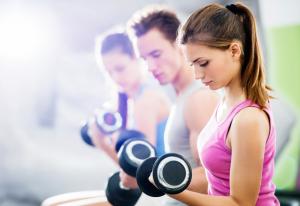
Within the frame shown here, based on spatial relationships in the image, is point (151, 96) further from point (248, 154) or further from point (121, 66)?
point (248, 154)

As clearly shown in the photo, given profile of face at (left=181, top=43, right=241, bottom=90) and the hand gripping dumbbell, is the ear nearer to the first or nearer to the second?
profile of face at (left=181, top=43, right=241, bottom=90)

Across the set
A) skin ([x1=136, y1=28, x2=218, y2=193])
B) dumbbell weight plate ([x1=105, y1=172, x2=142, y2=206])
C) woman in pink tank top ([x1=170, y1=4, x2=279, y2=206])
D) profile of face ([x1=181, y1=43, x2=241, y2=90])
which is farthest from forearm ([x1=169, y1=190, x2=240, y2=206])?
dumbbell weight plate ([x1=105, y1=172, x2=142, y2=206])

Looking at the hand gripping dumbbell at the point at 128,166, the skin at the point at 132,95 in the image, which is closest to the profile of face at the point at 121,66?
the skin at the point at 132,95

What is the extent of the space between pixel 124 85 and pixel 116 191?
1.69 feet

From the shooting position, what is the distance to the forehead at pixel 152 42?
78.7 inches

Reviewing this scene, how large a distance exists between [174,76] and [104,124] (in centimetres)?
41

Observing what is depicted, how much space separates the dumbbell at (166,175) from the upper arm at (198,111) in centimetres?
62

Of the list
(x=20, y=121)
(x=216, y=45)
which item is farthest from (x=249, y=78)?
(x=20, y=121)

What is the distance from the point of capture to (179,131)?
192cm

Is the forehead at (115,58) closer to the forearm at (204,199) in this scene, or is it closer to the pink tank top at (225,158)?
the pink tank top at (225,158)

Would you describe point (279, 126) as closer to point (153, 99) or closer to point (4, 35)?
point (153, 99)

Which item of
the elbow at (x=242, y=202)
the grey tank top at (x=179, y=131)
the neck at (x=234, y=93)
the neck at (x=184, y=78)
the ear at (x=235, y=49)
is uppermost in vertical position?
the ear at (x=235, y=49)

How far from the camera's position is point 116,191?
2025 millimetres

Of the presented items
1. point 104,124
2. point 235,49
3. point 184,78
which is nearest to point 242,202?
point 235,49
